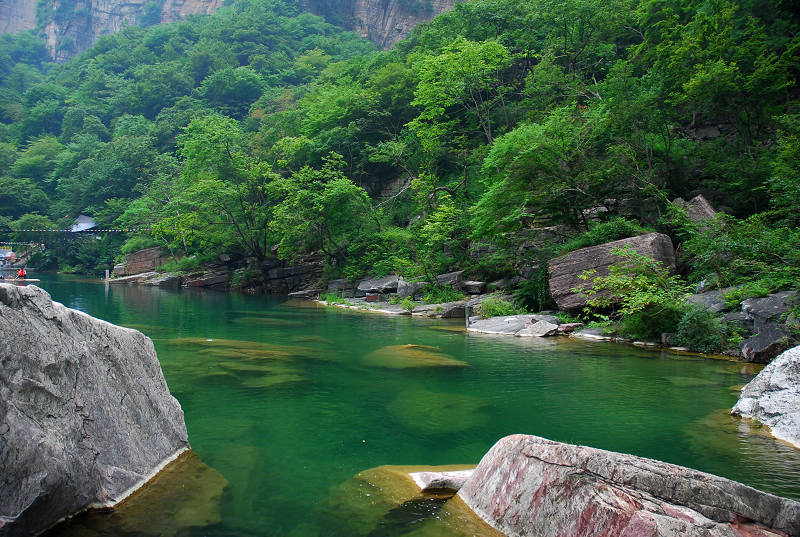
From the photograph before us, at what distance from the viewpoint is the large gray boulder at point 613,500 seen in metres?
3.87

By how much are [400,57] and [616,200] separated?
104 feet

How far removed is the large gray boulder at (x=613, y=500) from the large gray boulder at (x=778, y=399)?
14.2 feet

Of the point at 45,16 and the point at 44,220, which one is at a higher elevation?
the point at 45,16

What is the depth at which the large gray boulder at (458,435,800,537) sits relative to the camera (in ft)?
12.7

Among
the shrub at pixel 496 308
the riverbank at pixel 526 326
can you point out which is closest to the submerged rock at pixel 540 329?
the riverbank at pixel 526 326

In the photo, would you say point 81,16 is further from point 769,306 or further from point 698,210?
point 769,306

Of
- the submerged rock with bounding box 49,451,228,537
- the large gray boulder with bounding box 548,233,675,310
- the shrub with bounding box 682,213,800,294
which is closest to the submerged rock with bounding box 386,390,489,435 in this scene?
the submerged rock with bounding box 49,451,228,537

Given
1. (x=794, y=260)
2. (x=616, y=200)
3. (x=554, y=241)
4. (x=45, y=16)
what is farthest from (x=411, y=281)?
(x=45, y=16)

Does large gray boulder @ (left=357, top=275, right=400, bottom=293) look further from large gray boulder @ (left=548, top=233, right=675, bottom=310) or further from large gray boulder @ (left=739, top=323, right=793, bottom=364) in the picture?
large gray boulder @ (left=739, top=323, right=793, bottom=364)

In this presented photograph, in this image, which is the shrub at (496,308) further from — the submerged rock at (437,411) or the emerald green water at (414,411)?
the submerged rock at (437,411)

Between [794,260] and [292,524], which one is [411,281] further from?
[292,524]

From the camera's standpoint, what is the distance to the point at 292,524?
493 cm

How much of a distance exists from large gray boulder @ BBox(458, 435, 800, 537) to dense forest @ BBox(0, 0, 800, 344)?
466 inches

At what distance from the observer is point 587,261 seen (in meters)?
19.6
